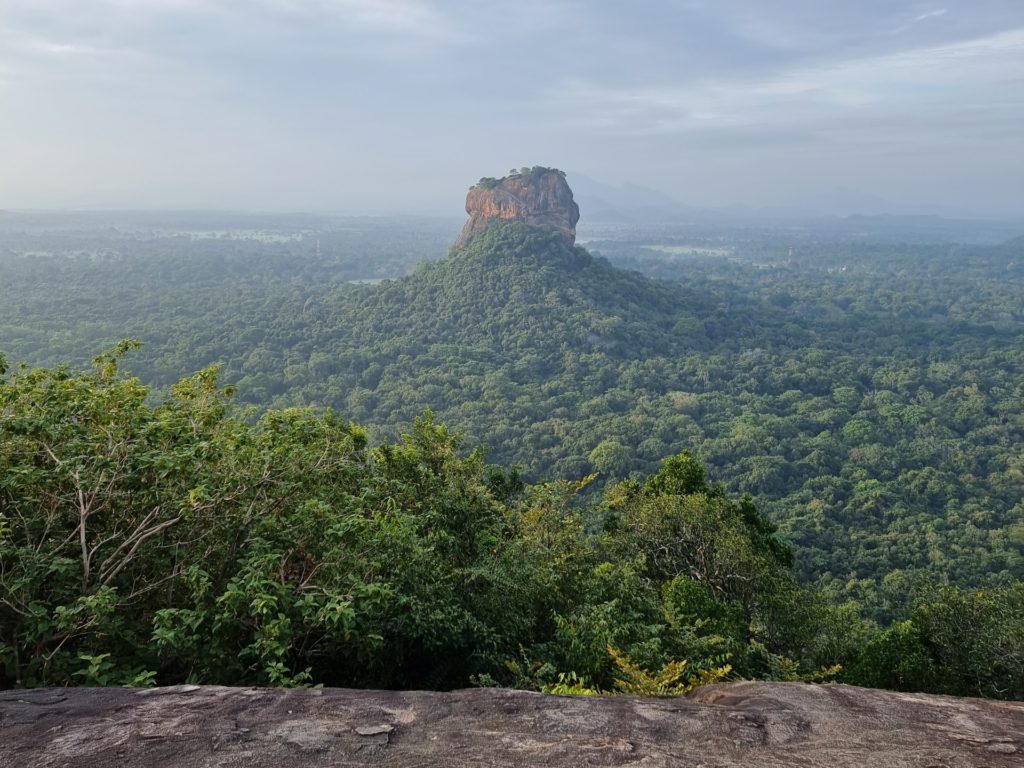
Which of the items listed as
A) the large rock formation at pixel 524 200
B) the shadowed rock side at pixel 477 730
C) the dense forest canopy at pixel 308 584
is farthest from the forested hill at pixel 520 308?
the shadowed rock side at pixel 477 730

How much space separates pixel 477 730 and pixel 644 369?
59.5 meters

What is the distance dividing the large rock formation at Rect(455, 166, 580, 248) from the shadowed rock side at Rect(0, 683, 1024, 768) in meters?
80.3

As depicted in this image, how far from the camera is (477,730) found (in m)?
3.04

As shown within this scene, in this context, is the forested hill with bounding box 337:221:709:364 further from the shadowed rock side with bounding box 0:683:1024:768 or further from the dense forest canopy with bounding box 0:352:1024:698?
the shadowed rock side with bounding box 0:683:1024:768

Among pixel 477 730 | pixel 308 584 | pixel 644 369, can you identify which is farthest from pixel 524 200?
pixel 477 730

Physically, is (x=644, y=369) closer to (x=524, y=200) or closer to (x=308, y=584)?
(x=524, y=200)

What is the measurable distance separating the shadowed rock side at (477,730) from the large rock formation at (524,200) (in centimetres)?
8025

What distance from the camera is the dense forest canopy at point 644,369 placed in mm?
34188

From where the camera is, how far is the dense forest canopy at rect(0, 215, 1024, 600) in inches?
1346

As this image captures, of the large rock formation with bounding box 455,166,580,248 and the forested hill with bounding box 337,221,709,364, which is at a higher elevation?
the large rock formation with bounding box 455,166,580,248

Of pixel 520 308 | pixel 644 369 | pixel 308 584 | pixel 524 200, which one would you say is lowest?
pixel 644 369

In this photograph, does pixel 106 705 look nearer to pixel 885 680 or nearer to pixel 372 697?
pixel 372 697

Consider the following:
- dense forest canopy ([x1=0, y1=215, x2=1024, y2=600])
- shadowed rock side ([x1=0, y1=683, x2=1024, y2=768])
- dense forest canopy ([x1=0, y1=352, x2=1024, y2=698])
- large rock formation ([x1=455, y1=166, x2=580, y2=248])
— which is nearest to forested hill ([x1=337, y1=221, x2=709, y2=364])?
dense forest canopy ([x1=0, y1=215, x2=1024, y2=600])

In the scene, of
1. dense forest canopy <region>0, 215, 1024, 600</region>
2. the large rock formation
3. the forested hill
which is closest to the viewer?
dense forest canopy <region>0, 215, 1024, 600</region>
